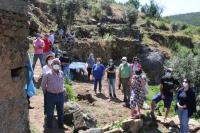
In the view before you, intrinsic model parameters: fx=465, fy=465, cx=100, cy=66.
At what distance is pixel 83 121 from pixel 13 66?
434 cm

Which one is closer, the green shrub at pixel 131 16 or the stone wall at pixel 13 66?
the stone wall at pixel 13 66

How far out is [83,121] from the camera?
43.6 feet

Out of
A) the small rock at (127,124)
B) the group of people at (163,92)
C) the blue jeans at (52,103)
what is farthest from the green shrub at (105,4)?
the blue jeans at (52,103)

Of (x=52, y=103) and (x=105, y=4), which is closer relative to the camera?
(x=52, y=103)

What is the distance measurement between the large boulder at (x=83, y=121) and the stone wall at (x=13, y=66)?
3185mm

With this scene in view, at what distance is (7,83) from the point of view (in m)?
9.23

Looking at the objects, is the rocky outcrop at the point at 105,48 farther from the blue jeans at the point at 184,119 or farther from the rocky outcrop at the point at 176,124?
the blue jeans at the point at 184,119

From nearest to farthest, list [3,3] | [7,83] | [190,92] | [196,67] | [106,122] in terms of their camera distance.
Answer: [3,3] < [7,83] < [190,92] < [106,122] < [196,67]

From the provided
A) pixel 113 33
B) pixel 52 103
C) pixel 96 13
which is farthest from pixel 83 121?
pixel 96 13

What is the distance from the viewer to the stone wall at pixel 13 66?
8.87 metres

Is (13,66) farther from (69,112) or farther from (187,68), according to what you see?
(187,68)

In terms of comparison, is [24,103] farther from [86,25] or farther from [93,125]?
[86,25]

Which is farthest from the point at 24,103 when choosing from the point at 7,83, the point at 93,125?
the point at 93,125

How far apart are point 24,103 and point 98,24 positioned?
31.6 m
